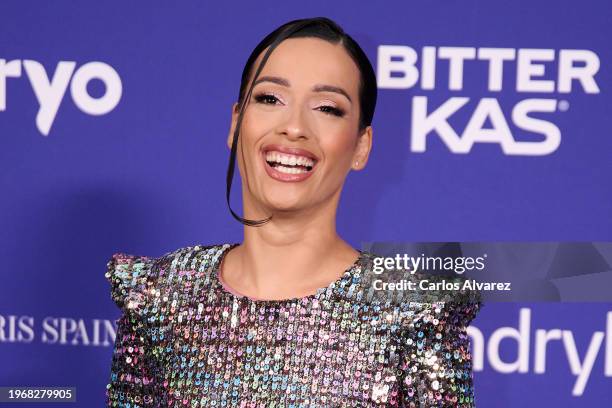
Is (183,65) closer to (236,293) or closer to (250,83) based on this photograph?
(250,83)

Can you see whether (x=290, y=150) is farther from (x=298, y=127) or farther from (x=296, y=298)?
(x=296, y=298)

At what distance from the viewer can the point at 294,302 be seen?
1389 millimetres

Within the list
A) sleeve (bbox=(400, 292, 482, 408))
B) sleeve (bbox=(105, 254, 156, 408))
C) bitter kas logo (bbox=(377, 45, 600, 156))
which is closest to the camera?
sleeve (bbox=(400, 292, 482, 408))

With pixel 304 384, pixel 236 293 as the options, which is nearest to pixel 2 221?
pixel 236 293

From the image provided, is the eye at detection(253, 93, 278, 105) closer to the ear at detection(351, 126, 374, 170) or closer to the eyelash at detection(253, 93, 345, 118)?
the eyelash at detection(253, 93, 345, 118)

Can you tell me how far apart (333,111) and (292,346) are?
0.31 m

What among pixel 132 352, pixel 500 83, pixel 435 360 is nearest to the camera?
pixel 435 360

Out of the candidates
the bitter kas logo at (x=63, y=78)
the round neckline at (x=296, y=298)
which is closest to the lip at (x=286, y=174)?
the round neckline at (x=296, y=298)

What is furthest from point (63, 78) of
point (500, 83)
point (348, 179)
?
point (500, 83)

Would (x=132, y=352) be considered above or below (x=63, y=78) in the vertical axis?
below

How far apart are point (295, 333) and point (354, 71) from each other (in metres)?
0.36

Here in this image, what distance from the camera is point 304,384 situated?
1346 mm

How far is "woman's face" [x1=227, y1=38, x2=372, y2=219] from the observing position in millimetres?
1371

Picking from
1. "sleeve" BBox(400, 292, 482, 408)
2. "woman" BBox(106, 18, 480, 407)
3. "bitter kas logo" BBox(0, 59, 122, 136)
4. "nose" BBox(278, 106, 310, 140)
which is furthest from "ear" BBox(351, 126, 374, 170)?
"bitter kas logo" BBox(0, 59, 122, 136)
